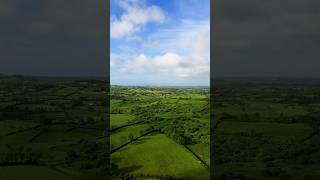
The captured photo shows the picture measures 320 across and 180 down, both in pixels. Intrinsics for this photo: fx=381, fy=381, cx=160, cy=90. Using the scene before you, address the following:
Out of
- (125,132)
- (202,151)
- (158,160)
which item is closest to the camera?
(158,160)

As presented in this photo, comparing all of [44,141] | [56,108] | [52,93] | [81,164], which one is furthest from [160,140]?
[52,93]

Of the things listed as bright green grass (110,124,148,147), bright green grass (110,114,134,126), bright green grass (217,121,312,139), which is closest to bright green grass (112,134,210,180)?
bright green grass (110,124,148,147)

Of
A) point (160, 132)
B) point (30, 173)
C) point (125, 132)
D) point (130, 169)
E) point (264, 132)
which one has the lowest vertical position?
point (130, 169)

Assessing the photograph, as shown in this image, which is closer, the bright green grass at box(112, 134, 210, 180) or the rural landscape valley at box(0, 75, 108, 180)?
the rural landscape valley at box(0, 75, 108, 180)

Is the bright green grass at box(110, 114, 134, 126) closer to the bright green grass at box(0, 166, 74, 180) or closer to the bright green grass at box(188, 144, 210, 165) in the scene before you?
the bright green grass at box(188, 144, 210, 165)

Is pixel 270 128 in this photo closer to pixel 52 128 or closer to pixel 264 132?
pixel 264 132

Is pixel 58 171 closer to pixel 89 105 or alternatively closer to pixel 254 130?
pixel 89 105

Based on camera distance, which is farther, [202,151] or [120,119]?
[120,119]

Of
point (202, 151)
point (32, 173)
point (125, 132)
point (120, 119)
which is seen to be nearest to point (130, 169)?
point (125, 132)
